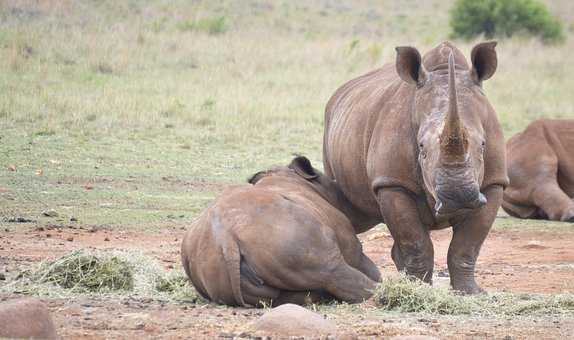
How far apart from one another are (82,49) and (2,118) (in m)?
5.64

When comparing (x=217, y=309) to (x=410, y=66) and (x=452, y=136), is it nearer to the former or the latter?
(x=452, y=136)

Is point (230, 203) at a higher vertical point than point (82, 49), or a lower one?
higher

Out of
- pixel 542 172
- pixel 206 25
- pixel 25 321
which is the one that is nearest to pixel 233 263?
pixel 25 321

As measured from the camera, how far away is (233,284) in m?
7.86

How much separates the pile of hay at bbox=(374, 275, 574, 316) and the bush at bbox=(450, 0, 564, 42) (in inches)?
1015

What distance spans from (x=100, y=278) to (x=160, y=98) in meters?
11.2

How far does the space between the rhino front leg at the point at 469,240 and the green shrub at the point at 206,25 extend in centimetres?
2014

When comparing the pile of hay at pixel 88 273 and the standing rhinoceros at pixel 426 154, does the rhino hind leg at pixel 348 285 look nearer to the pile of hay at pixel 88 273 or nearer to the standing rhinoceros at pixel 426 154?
the standing rhinoceros at pixel 426 154

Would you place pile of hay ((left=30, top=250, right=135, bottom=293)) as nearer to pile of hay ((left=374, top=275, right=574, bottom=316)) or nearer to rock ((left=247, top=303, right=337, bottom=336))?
pile of hay ((left=374, top=275, right=574, bottom=316))

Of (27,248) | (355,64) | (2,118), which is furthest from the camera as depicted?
(355,64)

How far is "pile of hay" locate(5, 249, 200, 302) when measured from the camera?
28.0 feet

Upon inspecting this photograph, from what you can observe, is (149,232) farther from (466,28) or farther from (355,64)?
(466,28)

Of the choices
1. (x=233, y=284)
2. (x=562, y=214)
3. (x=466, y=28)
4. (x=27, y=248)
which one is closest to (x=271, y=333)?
(x=233, y=284)

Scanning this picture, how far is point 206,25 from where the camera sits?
29.1 m
